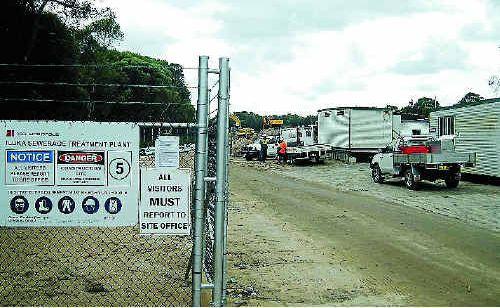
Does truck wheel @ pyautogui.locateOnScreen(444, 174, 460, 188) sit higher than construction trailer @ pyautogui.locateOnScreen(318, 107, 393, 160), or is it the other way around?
construction trailer @ pyautogui.locateOnScreen(318, 107, 393, 160)

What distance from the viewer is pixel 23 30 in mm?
19328

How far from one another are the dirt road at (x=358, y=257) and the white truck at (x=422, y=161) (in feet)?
16.1

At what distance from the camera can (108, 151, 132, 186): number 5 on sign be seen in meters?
4.70

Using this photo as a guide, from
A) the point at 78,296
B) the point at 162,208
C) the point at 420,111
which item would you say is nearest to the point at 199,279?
the point at 162,208

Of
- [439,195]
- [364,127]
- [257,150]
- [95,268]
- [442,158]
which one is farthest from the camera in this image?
[257,150]

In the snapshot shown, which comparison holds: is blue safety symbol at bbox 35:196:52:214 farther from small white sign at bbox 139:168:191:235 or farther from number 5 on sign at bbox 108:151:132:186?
small white sign at bbox 139:168:191:235

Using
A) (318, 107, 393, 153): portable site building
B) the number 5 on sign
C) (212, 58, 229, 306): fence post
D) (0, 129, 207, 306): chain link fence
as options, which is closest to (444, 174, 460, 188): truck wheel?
(0, 129, 207, 306): chain link fence

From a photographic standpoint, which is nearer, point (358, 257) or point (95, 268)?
point (95, 268)

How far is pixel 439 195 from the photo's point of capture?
63.3 ft

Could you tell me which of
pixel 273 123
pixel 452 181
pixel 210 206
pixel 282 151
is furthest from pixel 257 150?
pixel 210 206

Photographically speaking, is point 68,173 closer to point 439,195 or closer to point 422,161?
point 439,195

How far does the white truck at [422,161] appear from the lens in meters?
20.5

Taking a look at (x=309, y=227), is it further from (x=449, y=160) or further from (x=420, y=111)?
(x=420, y=111)

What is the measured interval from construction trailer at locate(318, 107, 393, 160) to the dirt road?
21654 mm
